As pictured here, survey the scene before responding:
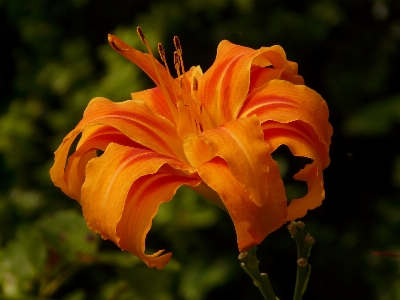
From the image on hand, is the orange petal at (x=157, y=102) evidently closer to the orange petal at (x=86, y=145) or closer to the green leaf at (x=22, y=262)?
the orange petal at (x=86, y=145)

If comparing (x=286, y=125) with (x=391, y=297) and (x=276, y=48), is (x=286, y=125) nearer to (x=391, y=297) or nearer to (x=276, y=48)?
(x=276, y=48)

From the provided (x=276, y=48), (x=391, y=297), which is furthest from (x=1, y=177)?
(x=391, y=297)

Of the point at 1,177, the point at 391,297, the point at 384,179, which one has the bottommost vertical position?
the point at 391,297

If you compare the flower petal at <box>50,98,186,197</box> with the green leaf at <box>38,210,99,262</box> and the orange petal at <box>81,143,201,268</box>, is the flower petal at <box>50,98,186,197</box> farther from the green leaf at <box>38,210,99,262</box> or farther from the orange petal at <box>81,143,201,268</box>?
the green leaf at <box>38,210,99,262</box>

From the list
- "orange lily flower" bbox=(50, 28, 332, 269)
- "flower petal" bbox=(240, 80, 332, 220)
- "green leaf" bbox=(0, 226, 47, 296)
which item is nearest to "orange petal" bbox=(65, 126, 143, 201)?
"orange lily flower" bbox=(50, 28, 332, 269)

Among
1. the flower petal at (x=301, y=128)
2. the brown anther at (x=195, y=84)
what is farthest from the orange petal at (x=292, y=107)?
the brown anther at (x=195, y=84)
